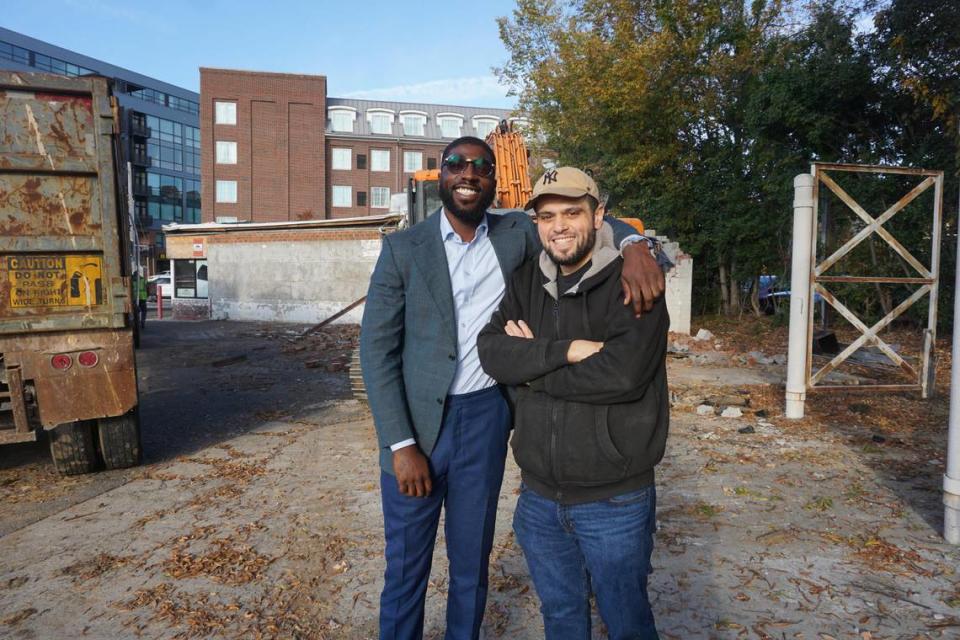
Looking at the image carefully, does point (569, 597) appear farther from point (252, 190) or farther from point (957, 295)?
point (252, 190)

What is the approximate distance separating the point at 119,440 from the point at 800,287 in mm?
6803

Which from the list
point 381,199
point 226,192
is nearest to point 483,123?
point 381,199

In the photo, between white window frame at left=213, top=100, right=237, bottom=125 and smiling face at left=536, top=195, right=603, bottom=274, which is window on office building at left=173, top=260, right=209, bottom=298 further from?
smiling face at left=536, top=195, right=603, bottom=274

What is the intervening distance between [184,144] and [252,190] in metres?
29.6

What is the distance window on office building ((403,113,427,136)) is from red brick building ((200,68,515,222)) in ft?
1.74

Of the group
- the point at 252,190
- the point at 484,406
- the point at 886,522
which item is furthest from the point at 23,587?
the point at 252,190

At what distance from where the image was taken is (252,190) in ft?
146

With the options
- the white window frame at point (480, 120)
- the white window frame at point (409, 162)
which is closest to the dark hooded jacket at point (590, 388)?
the white window frame at point (409, 162)

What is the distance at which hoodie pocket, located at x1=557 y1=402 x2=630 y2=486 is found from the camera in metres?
2.03

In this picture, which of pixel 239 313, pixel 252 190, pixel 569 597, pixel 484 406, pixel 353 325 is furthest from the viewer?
pixel 252 190

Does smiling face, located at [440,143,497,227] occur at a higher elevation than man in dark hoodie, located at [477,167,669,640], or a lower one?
higher

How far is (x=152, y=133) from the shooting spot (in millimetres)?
64688

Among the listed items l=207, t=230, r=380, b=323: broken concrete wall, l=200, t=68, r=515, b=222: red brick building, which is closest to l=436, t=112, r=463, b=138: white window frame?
l=200, t=68, r=515, b=222: red brick building

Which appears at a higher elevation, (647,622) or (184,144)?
(184,144)
